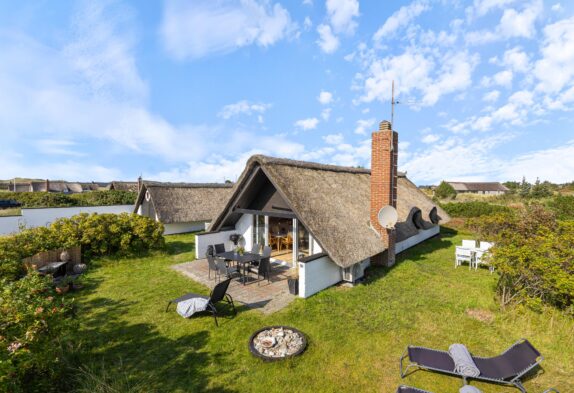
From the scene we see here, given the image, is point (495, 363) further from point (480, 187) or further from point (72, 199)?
point (480, 187)

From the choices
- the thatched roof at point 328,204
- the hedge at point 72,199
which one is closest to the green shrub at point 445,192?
the thatched roof at point 328,204

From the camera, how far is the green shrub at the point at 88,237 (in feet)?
32.9

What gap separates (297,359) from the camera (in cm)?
570

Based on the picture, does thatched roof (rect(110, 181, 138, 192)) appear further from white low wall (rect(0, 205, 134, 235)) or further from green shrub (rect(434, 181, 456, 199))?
green shrub (rect(434, 181, 456, 199))

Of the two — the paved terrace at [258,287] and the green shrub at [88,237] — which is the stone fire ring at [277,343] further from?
the green shrub at [88,237]

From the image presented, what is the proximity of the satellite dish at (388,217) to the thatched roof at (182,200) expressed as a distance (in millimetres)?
11777

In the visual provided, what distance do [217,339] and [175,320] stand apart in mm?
1698

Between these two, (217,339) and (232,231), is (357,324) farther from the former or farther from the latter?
(232,231)

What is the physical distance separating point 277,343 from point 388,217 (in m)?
7.04

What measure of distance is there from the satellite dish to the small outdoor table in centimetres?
1290

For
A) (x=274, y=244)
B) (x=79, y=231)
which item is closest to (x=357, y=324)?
(x=274, y=244)

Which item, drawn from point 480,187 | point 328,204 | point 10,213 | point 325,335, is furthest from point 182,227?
point 480,187

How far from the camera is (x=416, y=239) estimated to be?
16500 mm

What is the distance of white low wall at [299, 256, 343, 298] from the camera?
8.59m
